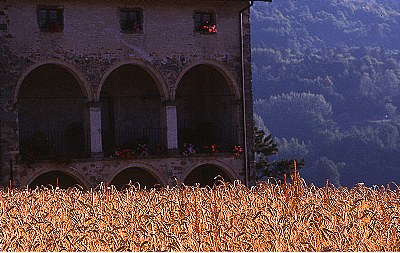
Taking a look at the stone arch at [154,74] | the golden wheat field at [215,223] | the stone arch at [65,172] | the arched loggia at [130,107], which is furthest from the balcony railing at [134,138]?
the golden wheat field at [215,223]

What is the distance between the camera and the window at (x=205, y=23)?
2425cm

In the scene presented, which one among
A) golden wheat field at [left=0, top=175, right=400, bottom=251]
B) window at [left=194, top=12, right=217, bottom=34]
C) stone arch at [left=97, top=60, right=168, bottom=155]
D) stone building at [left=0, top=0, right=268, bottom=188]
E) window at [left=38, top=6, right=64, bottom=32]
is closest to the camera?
golden wheat field at [left=0, top=175, right=400, bottom=251]

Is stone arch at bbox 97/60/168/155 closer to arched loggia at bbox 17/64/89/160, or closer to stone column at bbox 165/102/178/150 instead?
stone column at bbox 165/102/178/150

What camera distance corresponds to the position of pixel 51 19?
887 inches

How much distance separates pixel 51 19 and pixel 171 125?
175 inches

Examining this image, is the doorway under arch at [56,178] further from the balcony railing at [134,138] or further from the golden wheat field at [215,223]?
the golden wheat field at [215,223]

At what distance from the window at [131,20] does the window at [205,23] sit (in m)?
1.67

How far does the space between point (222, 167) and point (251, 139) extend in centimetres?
121

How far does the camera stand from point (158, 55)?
23.6 m

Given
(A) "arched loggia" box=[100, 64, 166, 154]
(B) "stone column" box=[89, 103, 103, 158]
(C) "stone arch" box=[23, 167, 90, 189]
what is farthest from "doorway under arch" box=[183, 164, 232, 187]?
(C) "stone arch" box=[23, 167, 90, 189]

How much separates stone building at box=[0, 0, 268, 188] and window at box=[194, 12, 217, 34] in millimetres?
33

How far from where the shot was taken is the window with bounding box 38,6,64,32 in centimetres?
2238

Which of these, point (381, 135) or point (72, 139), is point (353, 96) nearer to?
point (381, 135)

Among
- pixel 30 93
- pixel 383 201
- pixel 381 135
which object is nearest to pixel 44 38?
pixel 30 93
